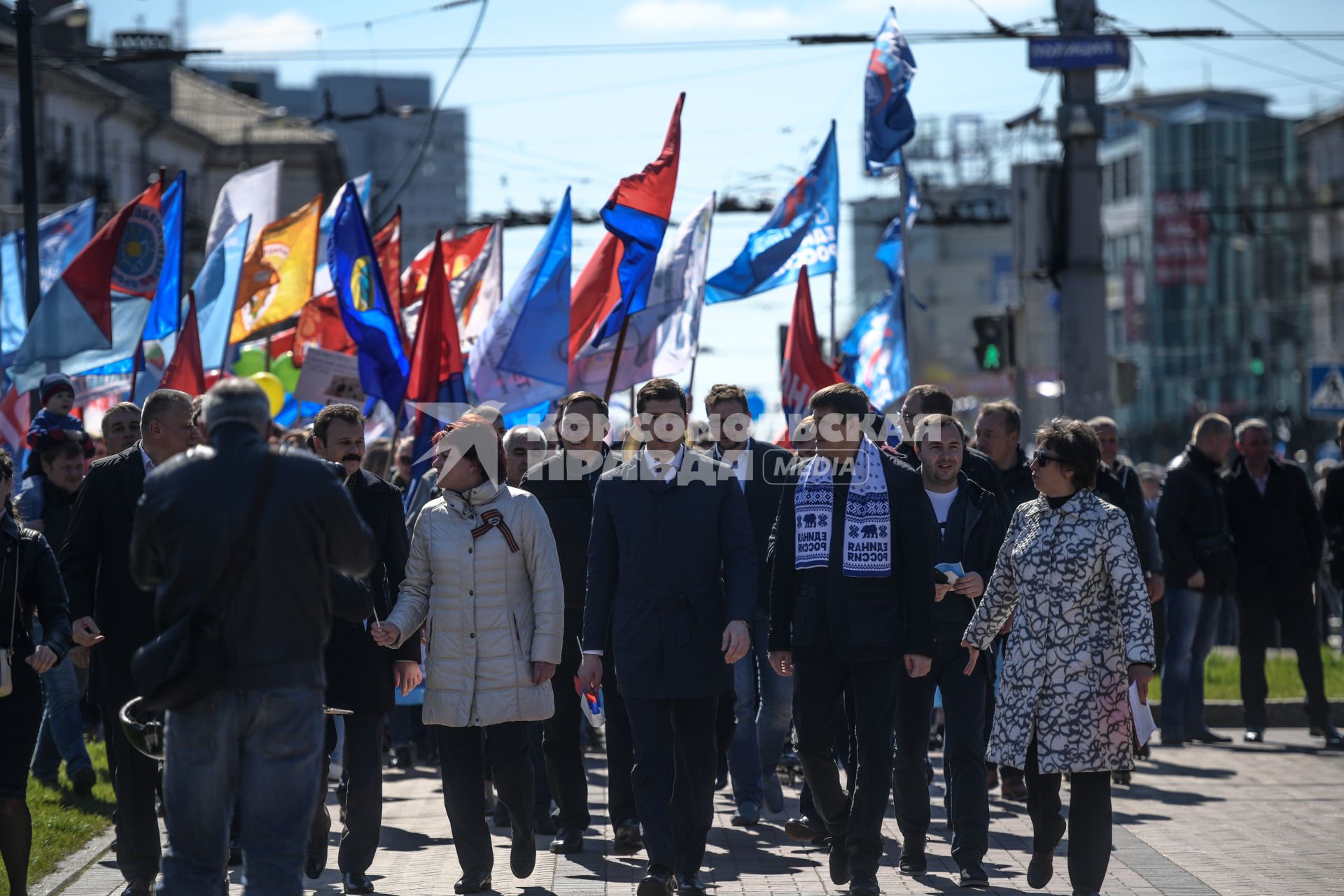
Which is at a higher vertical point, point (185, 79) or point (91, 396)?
point (185, 79)

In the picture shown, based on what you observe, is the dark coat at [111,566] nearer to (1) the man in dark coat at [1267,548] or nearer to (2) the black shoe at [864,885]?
(2) the black shoe at [864,885]

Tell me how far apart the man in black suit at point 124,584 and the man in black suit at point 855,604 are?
2582 millimetres

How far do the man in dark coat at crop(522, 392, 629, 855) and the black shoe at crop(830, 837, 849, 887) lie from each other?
1.32 m

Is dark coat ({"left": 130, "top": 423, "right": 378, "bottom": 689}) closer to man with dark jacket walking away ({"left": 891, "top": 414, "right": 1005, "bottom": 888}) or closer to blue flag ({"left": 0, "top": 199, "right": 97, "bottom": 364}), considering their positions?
man with dark jacket walking away ({"left": 891, "top": 414, "right": 1005, "bottom": 888})

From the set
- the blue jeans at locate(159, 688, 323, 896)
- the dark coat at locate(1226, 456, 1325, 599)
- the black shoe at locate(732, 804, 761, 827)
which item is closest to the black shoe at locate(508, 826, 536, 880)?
the black shoe at locate(732, 804, 761, 827)

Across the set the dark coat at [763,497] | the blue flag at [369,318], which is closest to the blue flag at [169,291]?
the blue flag at [369,318]

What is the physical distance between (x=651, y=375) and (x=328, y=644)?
637cm

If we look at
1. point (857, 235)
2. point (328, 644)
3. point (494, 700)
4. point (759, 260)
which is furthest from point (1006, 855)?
point (857, 235)

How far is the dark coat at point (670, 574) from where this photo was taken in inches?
294

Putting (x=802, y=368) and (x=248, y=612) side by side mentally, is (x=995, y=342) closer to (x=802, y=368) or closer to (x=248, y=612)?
(x=802, y=368)

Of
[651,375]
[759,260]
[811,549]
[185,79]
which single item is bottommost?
[811,549]

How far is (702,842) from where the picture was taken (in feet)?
24.6

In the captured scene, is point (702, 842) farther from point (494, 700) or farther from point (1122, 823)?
point (1122, 823)

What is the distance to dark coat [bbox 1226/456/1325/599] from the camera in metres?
12.8
